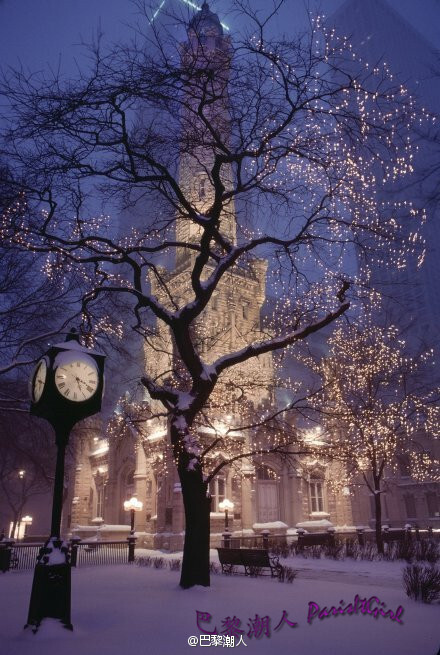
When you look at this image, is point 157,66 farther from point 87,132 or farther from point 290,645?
point 290,645

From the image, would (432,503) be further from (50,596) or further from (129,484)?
(50,596)

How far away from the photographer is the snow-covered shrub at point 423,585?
325 inches

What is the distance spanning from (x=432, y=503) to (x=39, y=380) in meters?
50.9

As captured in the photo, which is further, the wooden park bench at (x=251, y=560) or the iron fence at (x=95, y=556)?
the iron fence at (x=95, y=556)

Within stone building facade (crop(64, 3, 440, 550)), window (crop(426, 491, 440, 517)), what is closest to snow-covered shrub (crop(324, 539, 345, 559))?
stone building facade (crop(64, 3, 440, 550))

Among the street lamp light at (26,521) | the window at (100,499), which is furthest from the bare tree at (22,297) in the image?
the street lamp light at (26,521)

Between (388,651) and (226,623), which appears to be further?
(226,623)

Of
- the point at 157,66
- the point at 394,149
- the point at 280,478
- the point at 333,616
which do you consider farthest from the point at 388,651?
the point at 280,478

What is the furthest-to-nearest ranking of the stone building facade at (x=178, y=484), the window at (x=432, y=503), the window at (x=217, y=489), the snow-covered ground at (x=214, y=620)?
1. the window at (x=432, y=503)
2. the window at (x=217, y=489)
3. the stone building facade at (x=178, y=484)
4. the snow-covered ground at (x=214, y=620)

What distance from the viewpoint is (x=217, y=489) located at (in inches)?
1200

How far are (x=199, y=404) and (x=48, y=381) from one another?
180 inches

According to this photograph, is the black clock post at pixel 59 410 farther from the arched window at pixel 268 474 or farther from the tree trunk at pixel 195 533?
the arched window at pixel 268 474

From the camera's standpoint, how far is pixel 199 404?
35.2 ft

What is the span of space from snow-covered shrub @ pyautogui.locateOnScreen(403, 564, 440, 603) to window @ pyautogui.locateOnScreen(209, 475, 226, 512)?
22320 mm
